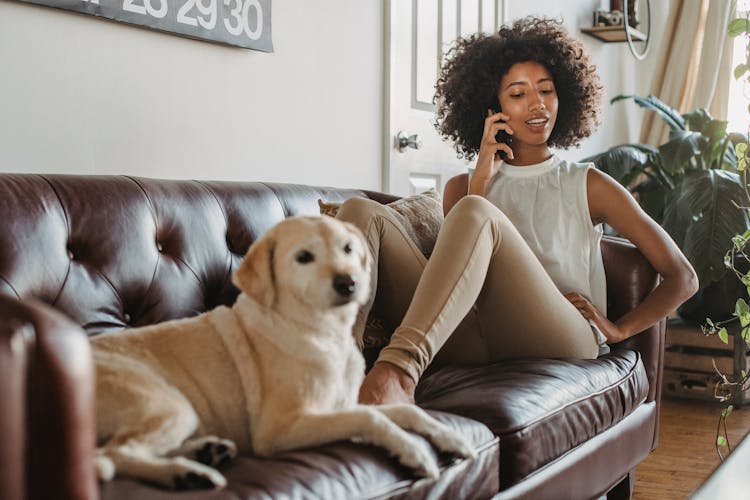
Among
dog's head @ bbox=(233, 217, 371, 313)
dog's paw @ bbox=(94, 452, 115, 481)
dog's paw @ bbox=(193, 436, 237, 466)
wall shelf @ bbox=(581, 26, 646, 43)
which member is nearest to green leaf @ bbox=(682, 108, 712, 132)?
wall shelf @ bbox=(581, 26, 646, 43)

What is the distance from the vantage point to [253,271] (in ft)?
4.19

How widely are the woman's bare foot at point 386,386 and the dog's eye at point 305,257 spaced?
1.20 ft

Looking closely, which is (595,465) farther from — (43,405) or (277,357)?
(43,405)

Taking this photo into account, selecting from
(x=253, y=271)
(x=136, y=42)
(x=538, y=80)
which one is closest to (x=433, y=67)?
(x=538, y=80)

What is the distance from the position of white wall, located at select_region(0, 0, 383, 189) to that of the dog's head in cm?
90

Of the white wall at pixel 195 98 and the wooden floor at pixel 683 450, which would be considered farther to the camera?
the wooden floor at pixel 683 450

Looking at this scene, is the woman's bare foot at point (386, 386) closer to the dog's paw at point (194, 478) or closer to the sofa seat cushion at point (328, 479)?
the sofa seat cushion at point (328, 479)

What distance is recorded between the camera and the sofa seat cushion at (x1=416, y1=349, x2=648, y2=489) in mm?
1578

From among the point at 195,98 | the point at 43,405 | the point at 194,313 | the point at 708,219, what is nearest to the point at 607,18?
the point at 708,219

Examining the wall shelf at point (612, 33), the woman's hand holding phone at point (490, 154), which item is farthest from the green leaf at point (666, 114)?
the woman's hand holding phone at point (490, 154)

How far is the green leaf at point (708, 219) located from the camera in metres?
3.42

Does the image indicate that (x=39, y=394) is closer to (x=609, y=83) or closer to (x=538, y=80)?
(x=538, y=80)

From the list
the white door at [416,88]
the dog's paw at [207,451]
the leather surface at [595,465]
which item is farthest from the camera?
the white door at [416,88]

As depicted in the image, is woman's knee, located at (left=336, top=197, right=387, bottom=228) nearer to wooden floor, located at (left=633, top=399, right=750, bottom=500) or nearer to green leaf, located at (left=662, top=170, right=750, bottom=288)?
wooden floor, located at (left=633, top=399, right=750, bottom=500)
